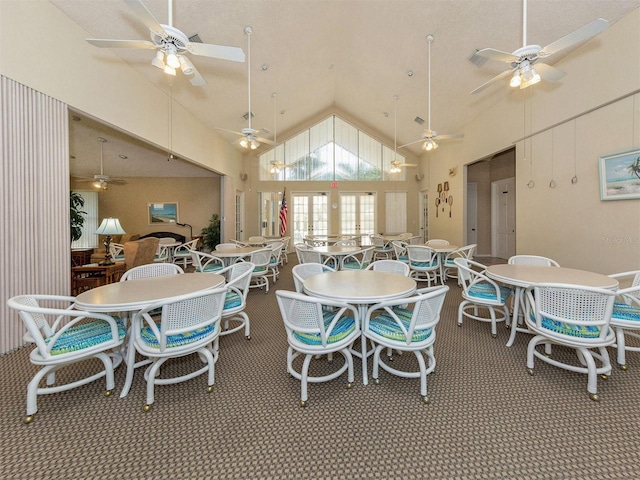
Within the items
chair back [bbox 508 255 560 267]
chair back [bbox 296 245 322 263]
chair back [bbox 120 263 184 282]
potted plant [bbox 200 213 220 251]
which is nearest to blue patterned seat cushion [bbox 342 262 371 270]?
chair back [bbox 296 245 322 263]

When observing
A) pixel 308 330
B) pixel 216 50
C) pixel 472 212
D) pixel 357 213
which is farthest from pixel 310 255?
pixel 472 212

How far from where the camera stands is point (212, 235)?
31.7 feet

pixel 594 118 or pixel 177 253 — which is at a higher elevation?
pixel 594 118

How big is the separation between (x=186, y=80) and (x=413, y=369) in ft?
19.2

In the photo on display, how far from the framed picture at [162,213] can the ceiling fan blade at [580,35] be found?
10557mm

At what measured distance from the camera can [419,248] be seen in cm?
513

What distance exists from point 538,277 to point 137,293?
11.7 feet

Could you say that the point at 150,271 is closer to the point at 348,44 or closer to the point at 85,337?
the point at 85,337

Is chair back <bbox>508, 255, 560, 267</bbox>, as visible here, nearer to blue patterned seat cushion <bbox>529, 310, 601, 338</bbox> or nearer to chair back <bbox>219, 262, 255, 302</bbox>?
blue patterned seat cushion <bbox>529, 310, 601, 338</bbox>

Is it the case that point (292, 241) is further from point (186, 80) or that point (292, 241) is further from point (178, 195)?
point (186, 80)

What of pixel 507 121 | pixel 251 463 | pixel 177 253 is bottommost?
pixel 251 463

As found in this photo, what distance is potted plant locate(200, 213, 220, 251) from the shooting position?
9664 mm

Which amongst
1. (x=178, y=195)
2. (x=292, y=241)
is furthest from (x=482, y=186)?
(x=178, y=195)

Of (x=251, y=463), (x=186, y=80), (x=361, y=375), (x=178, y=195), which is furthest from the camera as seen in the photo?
(x=178, y=195)
